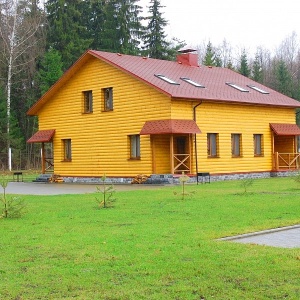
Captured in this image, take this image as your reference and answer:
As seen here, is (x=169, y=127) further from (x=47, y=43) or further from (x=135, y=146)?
(x=47, y=43)

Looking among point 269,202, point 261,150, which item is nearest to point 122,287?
point 269,202

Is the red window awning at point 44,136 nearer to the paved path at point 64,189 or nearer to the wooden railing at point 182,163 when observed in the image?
the paved path at point 64,189

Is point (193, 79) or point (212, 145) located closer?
point (212, 145)

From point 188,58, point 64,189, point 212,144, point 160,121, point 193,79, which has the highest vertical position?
point 188,58

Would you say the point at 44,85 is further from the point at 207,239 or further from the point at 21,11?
the point at 207,239

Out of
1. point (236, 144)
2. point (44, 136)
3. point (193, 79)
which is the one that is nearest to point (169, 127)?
point (193, 79)

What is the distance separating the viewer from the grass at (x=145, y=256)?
20.6 ft

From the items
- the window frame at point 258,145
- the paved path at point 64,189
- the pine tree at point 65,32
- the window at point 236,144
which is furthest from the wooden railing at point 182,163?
the pine tree at point 65,32

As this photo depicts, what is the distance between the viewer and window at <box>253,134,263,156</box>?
30875mm

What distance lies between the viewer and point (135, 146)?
92.8 feet

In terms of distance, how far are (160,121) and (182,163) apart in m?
2.15

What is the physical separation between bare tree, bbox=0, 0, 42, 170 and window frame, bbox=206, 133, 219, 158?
19.4m

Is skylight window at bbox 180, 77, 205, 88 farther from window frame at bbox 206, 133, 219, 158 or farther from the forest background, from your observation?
the forest background

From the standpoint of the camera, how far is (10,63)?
42562 mm
